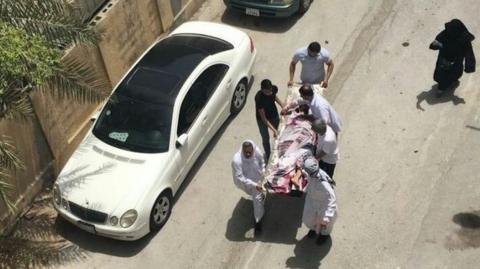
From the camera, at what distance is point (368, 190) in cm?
1038

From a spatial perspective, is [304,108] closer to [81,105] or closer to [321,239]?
[321,239]

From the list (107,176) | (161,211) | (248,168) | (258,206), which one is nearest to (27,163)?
(107,176)

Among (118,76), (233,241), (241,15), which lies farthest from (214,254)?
(241,15)

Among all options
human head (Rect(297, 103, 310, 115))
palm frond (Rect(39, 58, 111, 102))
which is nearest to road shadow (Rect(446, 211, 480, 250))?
human head (Rect(297, 103, 310, 115))

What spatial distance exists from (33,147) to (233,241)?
3588mm

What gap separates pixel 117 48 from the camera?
12.3 meters

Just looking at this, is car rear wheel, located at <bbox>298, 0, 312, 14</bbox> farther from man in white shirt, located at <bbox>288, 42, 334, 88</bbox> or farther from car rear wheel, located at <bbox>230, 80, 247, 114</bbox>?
man in white shirt, located at <bbox>288, 42, 334, 88</bbox>

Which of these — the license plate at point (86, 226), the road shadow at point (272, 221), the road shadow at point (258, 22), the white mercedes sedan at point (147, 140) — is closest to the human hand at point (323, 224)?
the road shadow at point (272, 221)

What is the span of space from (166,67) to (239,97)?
170 cm

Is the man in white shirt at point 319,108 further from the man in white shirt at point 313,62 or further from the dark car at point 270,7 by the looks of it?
the dark car at point 270,7

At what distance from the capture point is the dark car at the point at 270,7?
1366 cm

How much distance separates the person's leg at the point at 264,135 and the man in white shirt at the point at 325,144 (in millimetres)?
1248

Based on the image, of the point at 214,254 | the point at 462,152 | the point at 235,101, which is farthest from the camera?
the point at 235,101

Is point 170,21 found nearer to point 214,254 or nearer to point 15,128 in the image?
point 15,128
